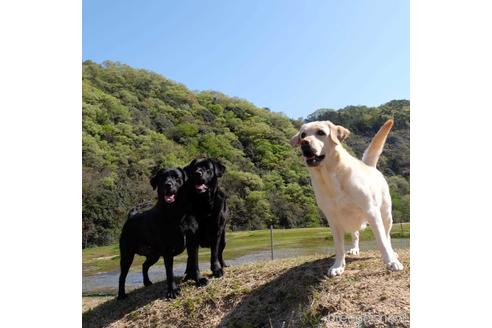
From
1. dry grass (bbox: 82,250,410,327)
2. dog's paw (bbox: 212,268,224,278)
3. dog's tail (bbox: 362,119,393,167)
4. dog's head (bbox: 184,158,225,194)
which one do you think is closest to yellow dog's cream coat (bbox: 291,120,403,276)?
dry grass (bbox: 82,250,410,327)

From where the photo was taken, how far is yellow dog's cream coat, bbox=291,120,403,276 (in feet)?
11.4

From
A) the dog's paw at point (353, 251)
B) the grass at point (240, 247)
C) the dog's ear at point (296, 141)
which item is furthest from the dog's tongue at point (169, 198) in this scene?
the grass at point (240, 247)

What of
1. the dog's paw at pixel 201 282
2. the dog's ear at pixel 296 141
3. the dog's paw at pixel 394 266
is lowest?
the dog's paw at pixel 201 282

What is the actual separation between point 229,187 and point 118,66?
101 ft

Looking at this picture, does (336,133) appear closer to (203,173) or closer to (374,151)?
(374,151)

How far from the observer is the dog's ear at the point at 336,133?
3.52 meters

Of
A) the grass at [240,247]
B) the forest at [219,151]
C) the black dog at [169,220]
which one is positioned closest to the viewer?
the black dog at [169,220]

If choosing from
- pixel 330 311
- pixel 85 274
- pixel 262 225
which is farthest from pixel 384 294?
pixel 262 225

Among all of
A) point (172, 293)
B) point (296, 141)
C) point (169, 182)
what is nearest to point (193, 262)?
point (172, 293)

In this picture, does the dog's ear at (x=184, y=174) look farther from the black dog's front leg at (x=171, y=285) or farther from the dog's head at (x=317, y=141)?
the dog's head at (x=317, y=141)

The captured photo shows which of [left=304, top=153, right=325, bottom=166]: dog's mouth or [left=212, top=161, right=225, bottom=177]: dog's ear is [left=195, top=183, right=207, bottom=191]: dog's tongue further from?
[left=304, top=153, right=325, bottom=166]: dog's mouth

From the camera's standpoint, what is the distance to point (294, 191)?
647 inches

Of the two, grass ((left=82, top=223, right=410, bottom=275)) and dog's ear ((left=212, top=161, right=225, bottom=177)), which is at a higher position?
dog's ear ((left=212, top=161, right=225, bottom=177))
